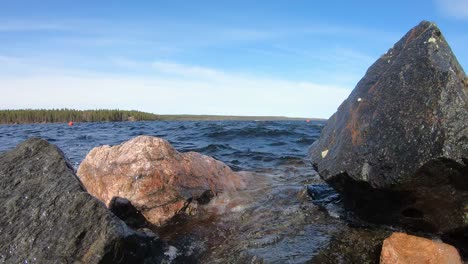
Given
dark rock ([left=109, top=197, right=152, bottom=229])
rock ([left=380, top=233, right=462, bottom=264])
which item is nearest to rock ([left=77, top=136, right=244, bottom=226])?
dark rock ([left=109, top=197, right=152, bottom=229])

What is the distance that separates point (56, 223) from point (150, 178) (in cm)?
280

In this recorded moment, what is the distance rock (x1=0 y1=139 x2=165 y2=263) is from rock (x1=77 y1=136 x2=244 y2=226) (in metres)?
2.01

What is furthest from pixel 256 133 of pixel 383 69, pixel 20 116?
pixel 20 116

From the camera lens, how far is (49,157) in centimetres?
438

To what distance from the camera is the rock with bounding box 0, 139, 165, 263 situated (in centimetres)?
351

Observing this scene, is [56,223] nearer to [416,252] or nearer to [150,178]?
[150,178]

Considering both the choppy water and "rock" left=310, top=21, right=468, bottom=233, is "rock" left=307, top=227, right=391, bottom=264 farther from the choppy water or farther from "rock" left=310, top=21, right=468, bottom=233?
"rock" left=310, top=21, right=468, bottom=233

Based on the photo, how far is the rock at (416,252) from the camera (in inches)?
151

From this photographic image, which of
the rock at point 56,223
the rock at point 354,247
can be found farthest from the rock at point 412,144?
the rock at point 56,223

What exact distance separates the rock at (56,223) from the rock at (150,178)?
201cm

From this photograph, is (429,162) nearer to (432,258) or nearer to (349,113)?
(432,258)

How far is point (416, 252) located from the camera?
3934mm

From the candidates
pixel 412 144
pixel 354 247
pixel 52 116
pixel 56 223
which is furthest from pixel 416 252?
pixel 52 116

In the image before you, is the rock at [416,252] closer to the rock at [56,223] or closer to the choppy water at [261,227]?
the choppy water at [261,227]
